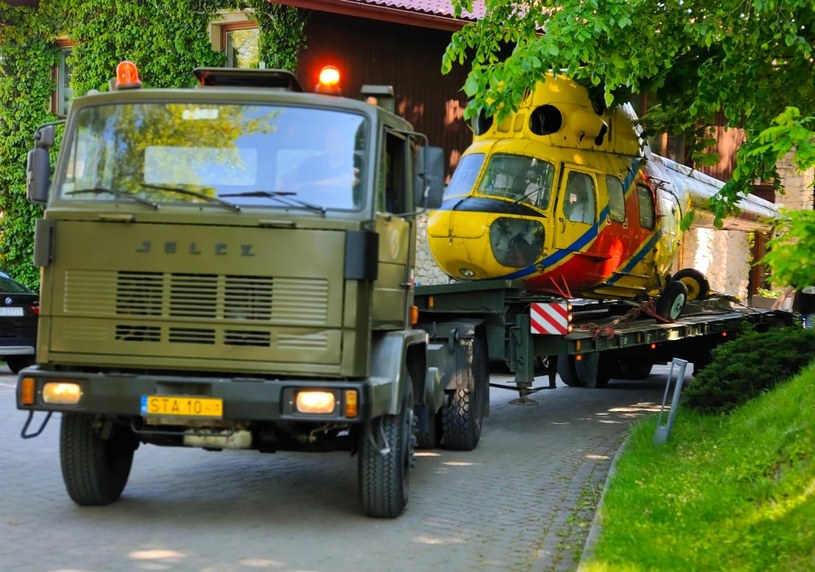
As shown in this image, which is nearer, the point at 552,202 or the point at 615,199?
the point at 552,202

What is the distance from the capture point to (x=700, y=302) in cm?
1806

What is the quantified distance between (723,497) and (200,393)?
3.37m

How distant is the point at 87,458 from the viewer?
7.84 meters

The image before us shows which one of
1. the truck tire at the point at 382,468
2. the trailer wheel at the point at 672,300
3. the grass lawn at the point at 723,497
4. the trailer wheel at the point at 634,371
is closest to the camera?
the grass lawn at the point at 723,497

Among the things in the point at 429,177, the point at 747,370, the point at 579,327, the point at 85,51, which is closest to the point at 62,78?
the point at 85,51

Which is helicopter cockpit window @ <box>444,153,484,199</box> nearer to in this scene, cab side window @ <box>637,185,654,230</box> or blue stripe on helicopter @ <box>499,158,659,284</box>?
blue stripe on helicopter @ <box>499,158,659,284</box>

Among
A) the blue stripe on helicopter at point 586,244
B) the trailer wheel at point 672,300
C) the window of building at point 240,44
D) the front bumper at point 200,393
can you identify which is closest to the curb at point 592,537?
the front bumper at point 200,393

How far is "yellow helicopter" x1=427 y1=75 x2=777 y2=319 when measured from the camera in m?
13.8

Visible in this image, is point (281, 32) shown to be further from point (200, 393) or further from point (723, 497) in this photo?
point (723, 497)

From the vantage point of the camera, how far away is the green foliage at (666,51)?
1123 centimetres

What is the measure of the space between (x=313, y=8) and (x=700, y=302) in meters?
8.80

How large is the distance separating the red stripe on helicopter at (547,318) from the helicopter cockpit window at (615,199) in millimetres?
2909

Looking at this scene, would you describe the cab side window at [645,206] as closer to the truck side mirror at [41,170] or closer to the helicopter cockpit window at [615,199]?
the helicopter cockpit window at [615,199]

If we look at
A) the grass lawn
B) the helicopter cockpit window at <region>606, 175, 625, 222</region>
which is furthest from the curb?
the helicopter cockpit window at <region>606, 175, 625, 222</region>
